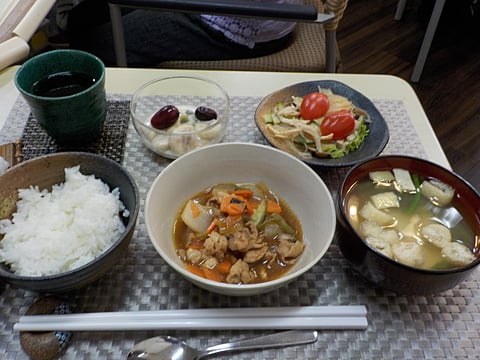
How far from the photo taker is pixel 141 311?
2.76ft

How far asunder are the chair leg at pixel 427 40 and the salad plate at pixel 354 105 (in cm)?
203

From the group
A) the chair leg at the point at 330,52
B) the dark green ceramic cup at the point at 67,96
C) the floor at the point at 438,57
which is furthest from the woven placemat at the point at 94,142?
the floor at the point at 438,57

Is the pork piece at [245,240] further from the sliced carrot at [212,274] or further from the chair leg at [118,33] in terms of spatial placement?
the chair leg at [118,33]

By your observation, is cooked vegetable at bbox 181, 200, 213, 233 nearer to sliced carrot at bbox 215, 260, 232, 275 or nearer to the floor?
sliced carrot at bbox 215, 260, 232, 275

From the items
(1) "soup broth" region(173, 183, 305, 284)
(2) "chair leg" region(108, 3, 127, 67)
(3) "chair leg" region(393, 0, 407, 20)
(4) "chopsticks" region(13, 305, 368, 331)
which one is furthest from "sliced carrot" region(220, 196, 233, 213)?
(3) "chair leg" region(393, 0, 407, 20)

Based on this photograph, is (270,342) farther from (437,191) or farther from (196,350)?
(437,191)

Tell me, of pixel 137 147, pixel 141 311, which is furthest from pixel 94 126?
pixel 141 311

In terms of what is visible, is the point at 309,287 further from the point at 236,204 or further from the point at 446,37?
the point at 446,37

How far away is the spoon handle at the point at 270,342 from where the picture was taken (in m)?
0.79

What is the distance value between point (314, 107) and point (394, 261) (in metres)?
0.62

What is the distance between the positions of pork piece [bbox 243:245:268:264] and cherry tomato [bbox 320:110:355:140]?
1.58 feet

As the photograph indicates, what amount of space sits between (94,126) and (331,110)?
67 centimetres

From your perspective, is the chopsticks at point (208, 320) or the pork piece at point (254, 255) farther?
the pork piece at point (254, 255)

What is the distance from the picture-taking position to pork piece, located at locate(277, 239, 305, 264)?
92 cm
